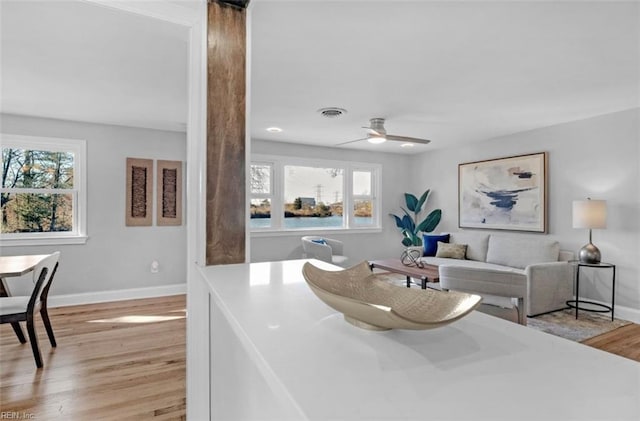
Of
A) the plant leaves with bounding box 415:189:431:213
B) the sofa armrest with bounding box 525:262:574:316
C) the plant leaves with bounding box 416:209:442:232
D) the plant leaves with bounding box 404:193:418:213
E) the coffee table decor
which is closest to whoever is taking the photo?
the coffee table decor

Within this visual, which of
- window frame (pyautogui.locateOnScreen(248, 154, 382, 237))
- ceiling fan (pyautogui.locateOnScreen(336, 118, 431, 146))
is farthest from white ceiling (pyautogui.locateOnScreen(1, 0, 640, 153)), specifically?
window frame (pyautogui.locateOnScreen(248, 154, 382, 237))

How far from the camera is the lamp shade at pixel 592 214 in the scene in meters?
3.50

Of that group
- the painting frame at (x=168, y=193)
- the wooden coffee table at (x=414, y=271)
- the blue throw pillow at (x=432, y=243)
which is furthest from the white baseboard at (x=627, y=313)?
the painting frame at (x=168, y=193)

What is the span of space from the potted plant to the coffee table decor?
188 inches

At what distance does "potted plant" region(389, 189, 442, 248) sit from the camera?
5.73m

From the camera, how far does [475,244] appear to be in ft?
15.9

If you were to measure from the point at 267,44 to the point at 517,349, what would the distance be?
213 centimetres

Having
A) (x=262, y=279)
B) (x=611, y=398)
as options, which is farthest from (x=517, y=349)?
(x=262, y=279)

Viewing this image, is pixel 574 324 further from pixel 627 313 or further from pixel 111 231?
pixel 111 231

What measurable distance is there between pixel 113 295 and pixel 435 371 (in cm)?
455

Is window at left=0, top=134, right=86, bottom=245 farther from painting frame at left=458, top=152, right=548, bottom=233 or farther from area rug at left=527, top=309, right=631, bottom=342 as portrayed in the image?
painting frame at left=458, top=152, right=548, bottom=233

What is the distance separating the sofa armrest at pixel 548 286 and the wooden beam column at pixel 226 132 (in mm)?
3149

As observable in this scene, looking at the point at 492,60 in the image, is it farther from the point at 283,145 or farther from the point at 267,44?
the point at 283,145

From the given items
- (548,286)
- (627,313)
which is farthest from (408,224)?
(627,313)
